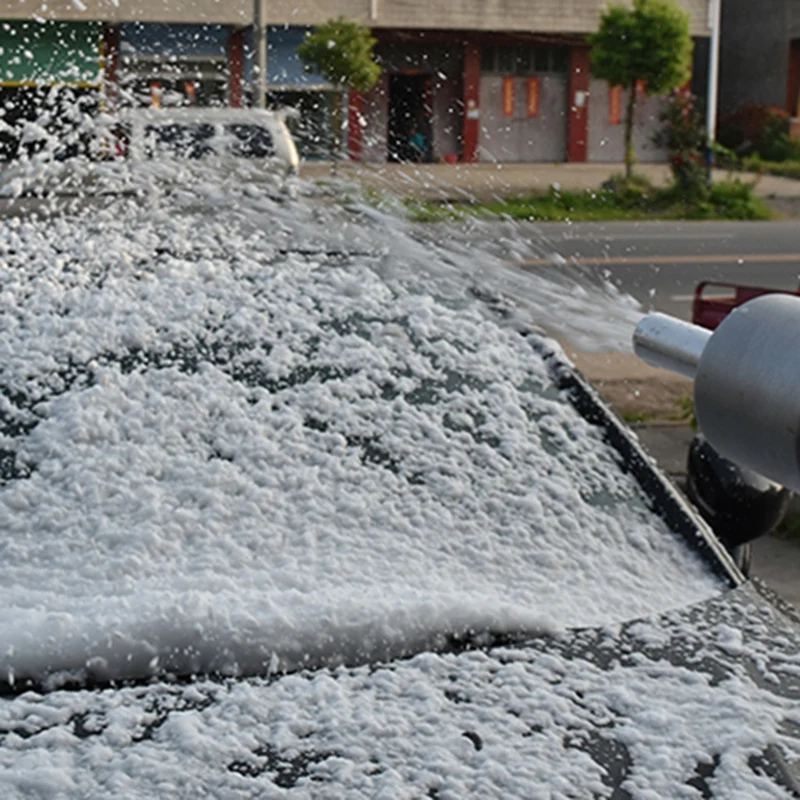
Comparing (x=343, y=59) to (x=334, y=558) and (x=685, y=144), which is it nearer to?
(x=685, y=144)

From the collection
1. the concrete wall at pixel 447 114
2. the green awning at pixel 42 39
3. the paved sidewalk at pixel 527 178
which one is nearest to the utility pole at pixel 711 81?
the paved sidewalk at pixel 527 178

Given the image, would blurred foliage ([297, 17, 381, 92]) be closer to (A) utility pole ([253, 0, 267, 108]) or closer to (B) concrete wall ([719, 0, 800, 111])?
(A) utility pole ([253, 0, 267, 108])

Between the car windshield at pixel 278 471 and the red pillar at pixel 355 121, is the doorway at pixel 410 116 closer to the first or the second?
the red pillar at pixel 355 121

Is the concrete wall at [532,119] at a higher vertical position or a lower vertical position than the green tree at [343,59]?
lower

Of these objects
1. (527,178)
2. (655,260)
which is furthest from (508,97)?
(655,260)

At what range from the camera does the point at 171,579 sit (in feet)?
6.88

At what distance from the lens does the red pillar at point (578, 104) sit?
30250 mm

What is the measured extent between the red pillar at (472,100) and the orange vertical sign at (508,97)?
57cm

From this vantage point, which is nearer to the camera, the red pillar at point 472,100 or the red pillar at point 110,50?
the red pillar at point 110,50

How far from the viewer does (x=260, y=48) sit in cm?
→ 2505

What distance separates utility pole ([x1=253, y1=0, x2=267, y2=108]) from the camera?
22375 millimetres

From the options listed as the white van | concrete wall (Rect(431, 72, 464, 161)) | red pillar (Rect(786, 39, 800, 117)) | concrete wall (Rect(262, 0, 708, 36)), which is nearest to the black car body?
the white van

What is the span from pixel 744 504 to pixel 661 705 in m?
1.06

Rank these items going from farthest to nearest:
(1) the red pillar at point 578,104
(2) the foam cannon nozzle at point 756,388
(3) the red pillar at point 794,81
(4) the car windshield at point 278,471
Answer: (3) the red pillar at point 794,81
(1) the red pillar at point 578,104
(4) the car windshield at point 278,471
(2) the foam cannon nozzle at point 756,388
